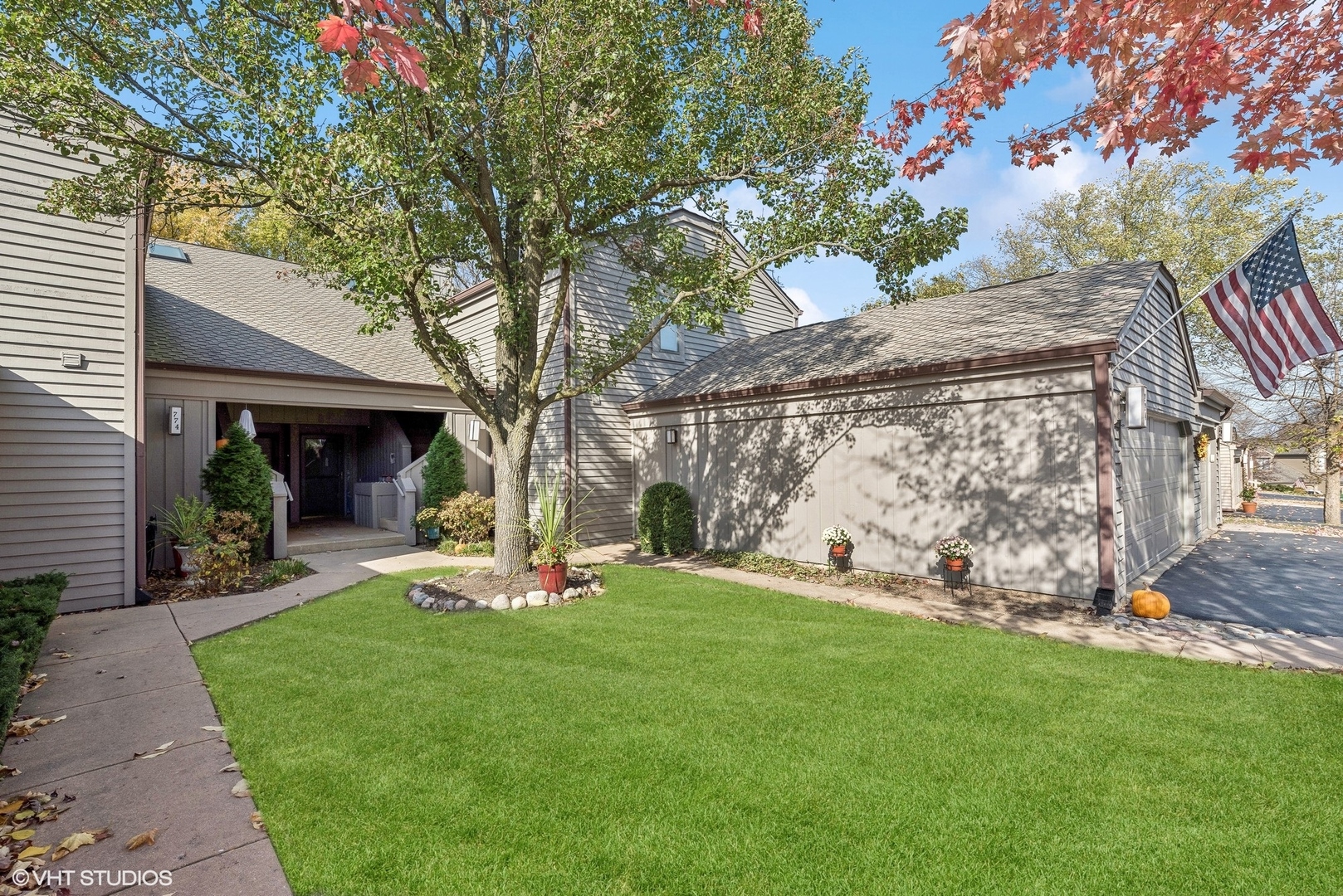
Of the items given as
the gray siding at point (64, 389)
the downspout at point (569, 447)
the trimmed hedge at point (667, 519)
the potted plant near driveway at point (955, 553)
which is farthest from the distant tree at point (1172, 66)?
the gray siding at point (64, 389)

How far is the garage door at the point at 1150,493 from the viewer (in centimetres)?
708

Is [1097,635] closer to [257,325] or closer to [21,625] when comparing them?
[21,625]

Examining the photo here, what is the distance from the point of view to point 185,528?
7836 mm

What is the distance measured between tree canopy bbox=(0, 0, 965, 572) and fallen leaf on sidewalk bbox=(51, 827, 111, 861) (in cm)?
447

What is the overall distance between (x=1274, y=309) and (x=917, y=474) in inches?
160

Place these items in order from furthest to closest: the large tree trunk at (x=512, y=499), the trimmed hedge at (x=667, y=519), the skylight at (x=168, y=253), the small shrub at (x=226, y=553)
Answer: the skylight at (x=168, y=253) → the trimmed hedge at (x=667, y=519) → the large tree trunk at (x=512, y=499) → the small shrub at (x=226, y=553)

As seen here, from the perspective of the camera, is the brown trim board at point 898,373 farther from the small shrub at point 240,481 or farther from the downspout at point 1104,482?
the small shrub at point 240,481

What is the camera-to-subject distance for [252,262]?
13.6 metres

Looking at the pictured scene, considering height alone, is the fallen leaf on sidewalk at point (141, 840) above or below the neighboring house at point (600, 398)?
below

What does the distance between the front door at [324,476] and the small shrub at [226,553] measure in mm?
6500

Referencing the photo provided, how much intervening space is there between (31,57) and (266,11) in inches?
79.3

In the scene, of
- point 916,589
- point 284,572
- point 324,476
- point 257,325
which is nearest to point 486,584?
point 284,572

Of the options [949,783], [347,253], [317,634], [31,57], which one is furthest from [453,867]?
[31,57]

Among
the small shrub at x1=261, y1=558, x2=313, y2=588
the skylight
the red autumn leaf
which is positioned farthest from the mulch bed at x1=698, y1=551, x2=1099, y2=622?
the skylight
